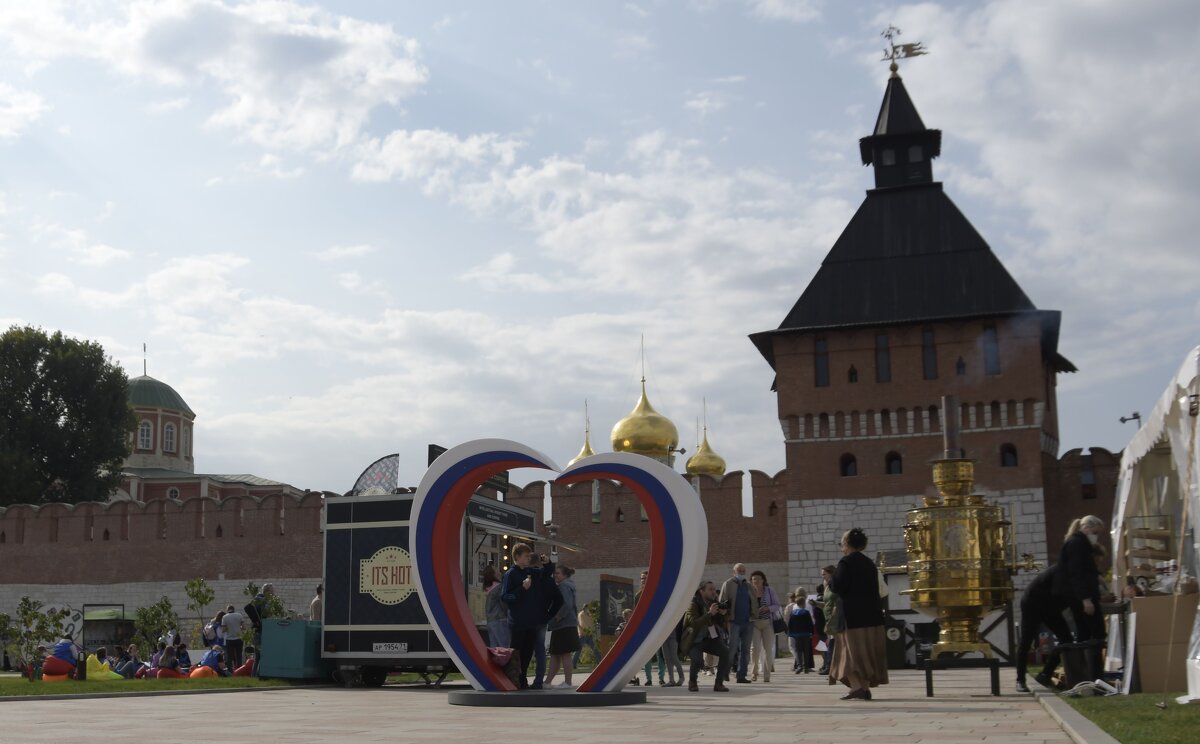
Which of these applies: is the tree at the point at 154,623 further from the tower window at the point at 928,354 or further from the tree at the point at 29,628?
the tower window at the point at 928,354

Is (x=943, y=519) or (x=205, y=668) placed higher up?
(x=943, y=519)

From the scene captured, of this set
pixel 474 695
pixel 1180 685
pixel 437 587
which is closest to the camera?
pixel 1180 685

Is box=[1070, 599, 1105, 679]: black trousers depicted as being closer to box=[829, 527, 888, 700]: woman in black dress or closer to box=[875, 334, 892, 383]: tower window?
box=[829, 527, 888, 700]: woman in black dress

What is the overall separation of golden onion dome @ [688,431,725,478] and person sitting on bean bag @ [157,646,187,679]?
29.2 m

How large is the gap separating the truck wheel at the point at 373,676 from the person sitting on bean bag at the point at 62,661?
482 centimetres

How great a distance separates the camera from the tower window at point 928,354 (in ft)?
111

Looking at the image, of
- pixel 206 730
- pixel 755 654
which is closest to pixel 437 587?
pixel 206 730

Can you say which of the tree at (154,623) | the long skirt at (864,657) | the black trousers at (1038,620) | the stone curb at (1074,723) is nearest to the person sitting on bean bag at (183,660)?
the tree at (154,623)

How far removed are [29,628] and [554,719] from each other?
3257cm

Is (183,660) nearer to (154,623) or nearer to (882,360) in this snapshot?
(154,623)

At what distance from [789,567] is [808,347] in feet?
18.8

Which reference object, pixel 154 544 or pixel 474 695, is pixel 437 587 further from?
pixel 154 544

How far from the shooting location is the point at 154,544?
40625 mm

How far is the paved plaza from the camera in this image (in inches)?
299
